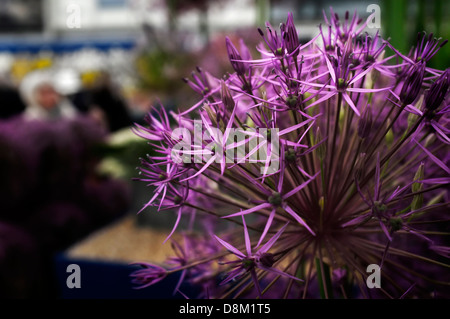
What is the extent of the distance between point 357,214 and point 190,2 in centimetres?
204

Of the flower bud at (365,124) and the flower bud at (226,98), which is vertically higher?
the flower bud at (226,98)

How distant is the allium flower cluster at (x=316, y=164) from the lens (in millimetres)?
377

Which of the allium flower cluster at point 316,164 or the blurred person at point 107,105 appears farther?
the blurred person at point 107,105

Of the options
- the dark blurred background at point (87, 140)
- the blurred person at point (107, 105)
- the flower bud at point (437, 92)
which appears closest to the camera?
the flower bud at point (437, 92)

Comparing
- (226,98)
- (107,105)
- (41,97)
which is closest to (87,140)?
(41,97)

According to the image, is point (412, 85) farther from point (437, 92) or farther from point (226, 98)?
point (226, 98)

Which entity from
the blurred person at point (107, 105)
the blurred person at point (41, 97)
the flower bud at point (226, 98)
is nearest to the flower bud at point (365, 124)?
the flower bud at point (226, 98)

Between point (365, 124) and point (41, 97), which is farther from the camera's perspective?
point (41, 97)

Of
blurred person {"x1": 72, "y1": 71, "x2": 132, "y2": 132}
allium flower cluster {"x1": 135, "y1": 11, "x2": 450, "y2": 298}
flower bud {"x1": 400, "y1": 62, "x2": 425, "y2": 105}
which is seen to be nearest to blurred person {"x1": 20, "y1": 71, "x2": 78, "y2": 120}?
blurred person {"x1": 72, "y1": 71, "x2": 132, "y2": 132}

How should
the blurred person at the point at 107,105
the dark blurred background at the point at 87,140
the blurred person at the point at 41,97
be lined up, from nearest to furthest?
the dark blurred background at the point at 87,140 < the blurred person at the point at 41,97 < the blurred person at the point at 107,105

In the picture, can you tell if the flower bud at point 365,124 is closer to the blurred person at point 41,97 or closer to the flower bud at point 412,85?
the flower bud at point 412,85

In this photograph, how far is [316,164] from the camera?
1.40 ft
